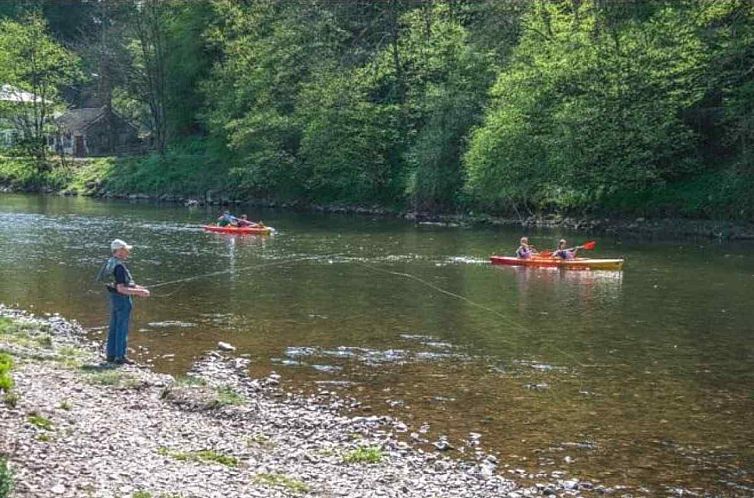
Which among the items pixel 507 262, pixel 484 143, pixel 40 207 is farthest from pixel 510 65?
pixel 40 207

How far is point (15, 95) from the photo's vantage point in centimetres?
7831

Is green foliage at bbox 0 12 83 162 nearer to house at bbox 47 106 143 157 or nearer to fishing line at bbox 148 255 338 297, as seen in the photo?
house at bbox 47 106 143 157

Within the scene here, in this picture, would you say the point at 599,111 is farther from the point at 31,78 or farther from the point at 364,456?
the point at 31,78

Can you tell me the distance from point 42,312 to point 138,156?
195ft

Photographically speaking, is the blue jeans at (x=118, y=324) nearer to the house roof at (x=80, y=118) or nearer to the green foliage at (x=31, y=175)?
the green foliage at (x=31, y=175)

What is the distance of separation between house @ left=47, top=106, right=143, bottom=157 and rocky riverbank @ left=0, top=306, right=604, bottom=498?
79.1 m

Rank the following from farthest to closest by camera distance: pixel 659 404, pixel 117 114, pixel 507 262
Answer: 1. pixel 117 114
2. pixel 507 262
3. pixel 659 404

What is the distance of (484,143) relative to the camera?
45281mm

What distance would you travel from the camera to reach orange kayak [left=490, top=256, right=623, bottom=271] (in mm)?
29844

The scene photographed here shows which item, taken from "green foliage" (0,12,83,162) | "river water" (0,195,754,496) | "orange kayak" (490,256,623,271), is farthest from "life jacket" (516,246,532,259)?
"green foliage" (0,12,83,162)

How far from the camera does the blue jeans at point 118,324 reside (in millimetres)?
15031

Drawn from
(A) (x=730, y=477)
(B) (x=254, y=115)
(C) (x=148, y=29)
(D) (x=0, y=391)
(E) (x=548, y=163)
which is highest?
(C) (x=148, y=29)

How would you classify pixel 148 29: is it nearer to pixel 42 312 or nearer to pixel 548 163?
pixel 548 163

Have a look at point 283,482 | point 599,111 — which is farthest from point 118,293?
point 599,111
